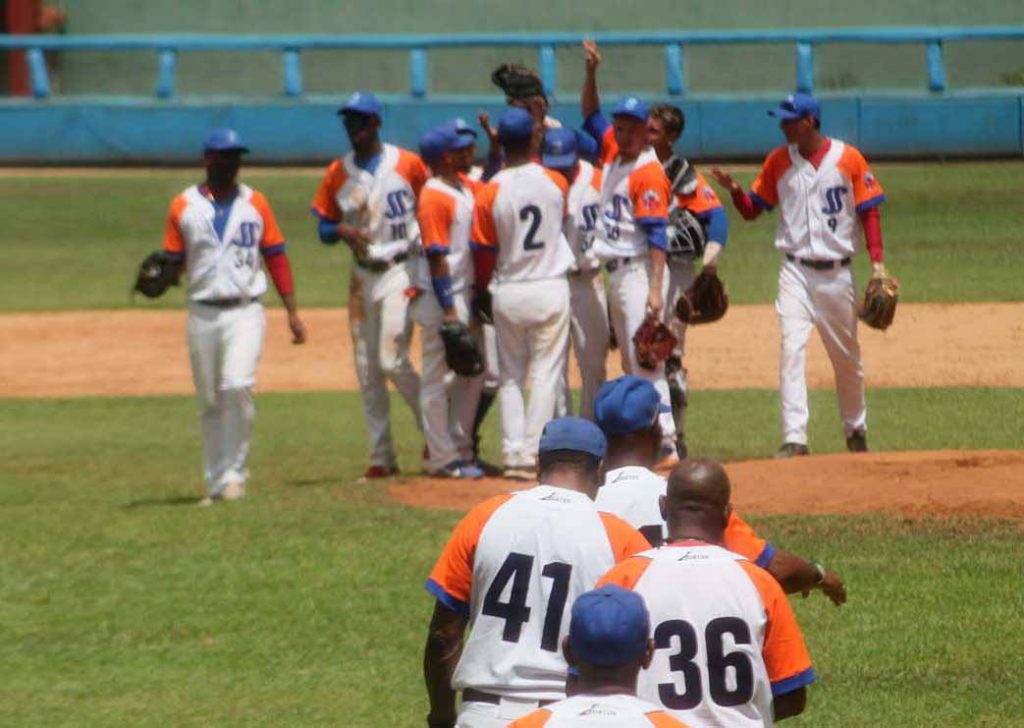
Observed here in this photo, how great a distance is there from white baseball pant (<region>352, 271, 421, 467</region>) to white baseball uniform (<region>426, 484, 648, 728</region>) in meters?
6.22

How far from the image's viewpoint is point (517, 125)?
34.0ft

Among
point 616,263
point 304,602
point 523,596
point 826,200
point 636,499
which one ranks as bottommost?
point 304,602

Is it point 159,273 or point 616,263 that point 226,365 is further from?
point 616,263

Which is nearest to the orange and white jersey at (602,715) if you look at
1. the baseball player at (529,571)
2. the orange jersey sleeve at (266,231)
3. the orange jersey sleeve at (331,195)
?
the baseball player at (529,571)

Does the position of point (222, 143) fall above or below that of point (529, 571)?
above

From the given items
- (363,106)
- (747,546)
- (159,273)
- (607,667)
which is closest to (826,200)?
(363,106)

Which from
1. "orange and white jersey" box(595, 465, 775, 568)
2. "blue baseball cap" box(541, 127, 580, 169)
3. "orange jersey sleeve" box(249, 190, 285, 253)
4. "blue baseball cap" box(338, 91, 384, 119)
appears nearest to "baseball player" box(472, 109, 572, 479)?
"blue baseball cap" box(541, 127, 580, 169)

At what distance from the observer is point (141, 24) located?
3086cm

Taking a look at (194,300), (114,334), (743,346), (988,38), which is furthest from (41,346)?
(988,38)

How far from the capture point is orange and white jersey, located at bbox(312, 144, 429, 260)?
1119 centimetres

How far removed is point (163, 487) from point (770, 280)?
34.2 feet

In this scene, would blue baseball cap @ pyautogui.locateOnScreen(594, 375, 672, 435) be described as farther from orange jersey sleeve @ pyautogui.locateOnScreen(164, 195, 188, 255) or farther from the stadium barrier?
the stadium barrier

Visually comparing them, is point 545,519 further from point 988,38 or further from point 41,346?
point 988,38

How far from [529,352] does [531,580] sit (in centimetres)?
594
